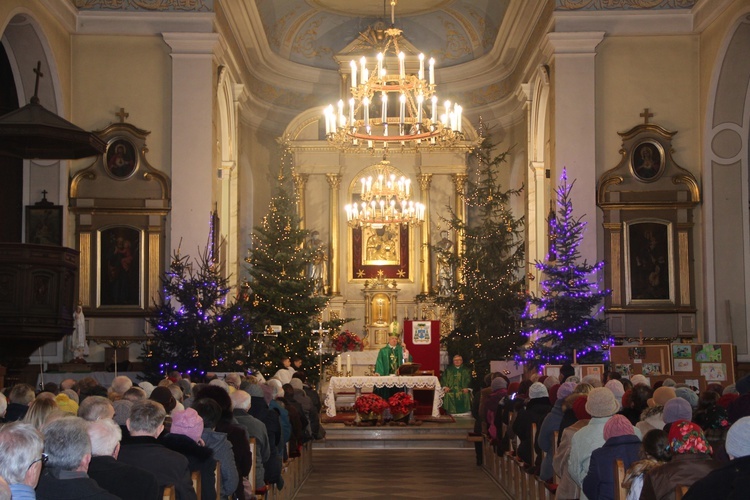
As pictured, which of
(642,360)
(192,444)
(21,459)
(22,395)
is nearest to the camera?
(21,459)

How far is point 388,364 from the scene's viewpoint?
19469 mm

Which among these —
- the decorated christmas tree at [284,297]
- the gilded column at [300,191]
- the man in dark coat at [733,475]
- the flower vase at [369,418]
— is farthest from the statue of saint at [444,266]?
the man in dark coat at [733,475]

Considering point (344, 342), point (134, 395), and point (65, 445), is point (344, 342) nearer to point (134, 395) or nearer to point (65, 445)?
point (134, 395)

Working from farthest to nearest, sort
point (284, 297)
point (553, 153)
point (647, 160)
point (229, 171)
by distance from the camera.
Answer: point (229, 171), point (284, 297), point (553, 153), point (647, 160)

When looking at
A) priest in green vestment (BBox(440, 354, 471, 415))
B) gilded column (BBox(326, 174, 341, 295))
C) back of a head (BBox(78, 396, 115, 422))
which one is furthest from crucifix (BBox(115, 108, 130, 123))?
back of a head (BBox(78, 396, 115, 422))

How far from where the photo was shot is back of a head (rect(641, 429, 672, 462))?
571 cm

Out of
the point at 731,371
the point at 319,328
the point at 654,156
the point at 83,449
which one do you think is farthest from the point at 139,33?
the point at 83,449

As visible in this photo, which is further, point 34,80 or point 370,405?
point 370,405

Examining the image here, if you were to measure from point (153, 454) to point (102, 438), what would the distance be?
86 cm

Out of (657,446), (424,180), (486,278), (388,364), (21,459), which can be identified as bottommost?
(388,364)

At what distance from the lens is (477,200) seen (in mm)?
23328

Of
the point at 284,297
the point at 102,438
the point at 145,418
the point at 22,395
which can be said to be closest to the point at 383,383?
the point at 284,297

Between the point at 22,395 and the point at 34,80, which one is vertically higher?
the point at 34,80

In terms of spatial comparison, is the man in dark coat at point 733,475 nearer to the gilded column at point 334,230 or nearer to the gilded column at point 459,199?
the gilded column at point 459,199
